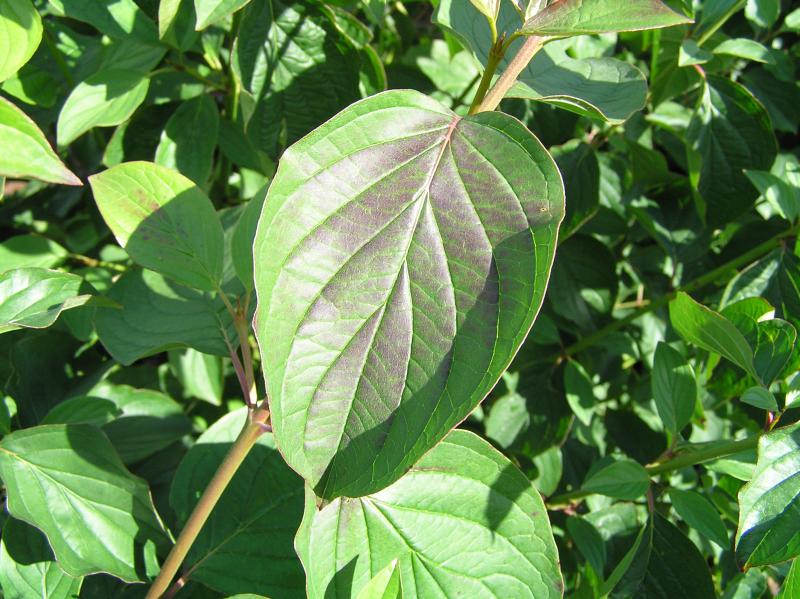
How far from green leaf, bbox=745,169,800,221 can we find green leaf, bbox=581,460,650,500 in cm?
47

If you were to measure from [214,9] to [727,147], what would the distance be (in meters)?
0.88

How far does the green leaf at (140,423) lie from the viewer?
1076 mm

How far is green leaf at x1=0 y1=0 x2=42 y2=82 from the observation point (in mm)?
865

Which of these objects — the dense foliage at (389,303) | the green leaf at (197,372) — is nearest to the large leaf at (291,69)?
the dense foliage at (389,303)

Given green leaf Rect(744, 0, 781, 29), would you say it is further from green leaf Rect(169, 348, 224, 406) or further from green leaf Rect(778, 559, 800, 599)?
green leaf Rect(169, 348, 224, 406)

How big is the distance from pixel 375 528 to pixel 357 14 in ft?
3.61

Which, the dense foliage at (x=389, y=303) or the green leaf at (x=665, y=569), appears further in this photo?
the green leaf at (x=665, y=569)

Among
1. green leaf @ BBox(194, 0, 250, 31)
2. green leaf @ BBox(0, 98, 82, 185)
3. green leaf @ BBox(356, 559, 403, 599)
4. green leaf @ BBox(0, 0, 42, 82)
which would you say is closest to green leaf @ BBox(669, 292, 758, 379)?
green leaf @ BBox(356, 559, 403, 599)

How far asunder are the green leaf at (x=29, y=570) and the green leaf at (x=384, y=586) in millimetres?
418

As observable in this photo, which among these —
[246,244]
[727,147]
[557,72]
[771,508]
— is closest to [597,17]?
[557,72]

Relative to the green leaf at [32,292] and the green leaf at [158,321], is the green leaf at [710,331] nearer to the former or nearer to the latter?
the green leaf at [158,321]

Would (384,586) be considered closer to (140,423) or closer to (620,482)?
(620,482)

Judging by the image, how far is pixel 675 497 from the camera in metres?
1.00

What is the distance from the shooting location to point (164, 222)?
78cm
